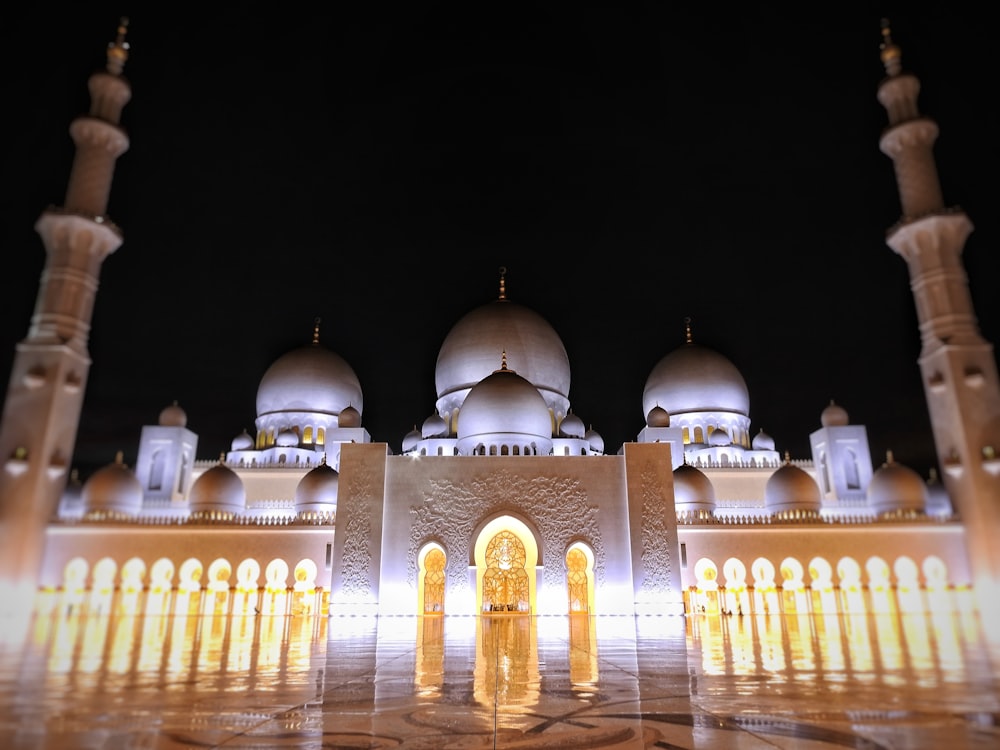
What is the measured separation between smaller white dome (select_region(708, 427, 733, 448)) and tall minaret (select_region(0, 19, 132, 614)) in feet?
59.0

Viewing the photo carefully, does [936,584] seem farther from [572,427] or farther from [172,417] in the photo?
[172,417]

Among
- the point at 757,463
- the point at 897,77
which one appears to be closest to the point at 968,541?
the point at 757,463

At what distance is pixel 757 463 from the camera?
65.8 ft

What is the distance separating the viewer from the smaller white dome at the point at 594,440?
20062 millimetres

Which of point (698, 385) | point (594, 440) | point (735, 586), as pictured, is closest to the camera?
point (735, 586)

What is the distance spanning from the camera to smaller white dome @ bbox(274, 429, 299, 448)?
2102cm

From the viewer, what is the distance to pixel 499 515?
46.9 feet

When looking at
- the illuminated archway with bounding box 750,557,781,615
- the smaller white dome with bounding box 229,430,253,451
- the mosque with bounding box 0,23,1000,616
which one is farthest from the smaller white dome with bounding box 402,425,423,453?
the illuminated archway with bounding box 750,557,781,615

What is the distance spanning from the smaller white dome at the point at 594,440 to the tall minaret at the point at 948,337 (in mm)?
8839

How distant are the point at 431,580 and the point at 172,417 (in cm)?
1069

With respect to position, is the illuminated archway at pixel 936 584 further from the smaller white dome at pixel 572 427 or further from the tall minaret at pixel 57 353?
the tall minaret at pixel 57 353

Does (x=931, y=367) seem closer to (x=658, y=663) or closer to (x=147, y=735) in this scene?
(x=658, y=663)

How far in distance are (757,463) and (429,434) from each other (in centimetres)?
1004

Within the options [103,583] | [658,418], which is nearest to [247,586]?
[103,583]
